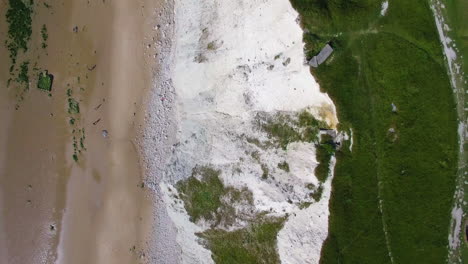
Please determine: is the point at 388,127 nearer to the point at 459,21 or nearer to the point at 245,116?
the point at 459,21

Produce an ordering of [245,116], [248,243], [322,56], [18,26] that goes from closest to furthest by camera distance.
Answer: [322,56]
[245,116]
[248,243]
[18,26]

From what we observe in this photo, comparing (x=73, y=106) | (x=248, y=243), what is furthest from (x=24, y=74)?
(x=248, y=243)

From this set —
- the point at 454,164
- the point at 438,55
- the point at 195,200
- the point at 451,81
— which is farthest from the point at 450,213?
the point at 195,200

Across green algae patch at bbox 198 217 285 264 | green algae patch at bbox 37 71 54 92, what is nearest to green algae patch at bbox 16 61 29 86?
green algae patch at bbox 37 71 54 92

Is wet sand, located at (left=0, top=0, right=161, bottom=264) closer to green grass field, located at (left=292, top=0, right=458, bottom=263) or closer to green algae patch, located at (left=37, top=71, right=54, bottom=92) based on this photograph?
green algae patch, located at (left=37, top=71, right=54, bottom=92)

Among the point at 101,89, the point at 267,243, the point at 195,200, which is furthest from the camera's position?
the point at 101,89

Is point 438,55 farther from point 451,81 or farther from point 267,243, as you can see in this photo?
point 267,243
